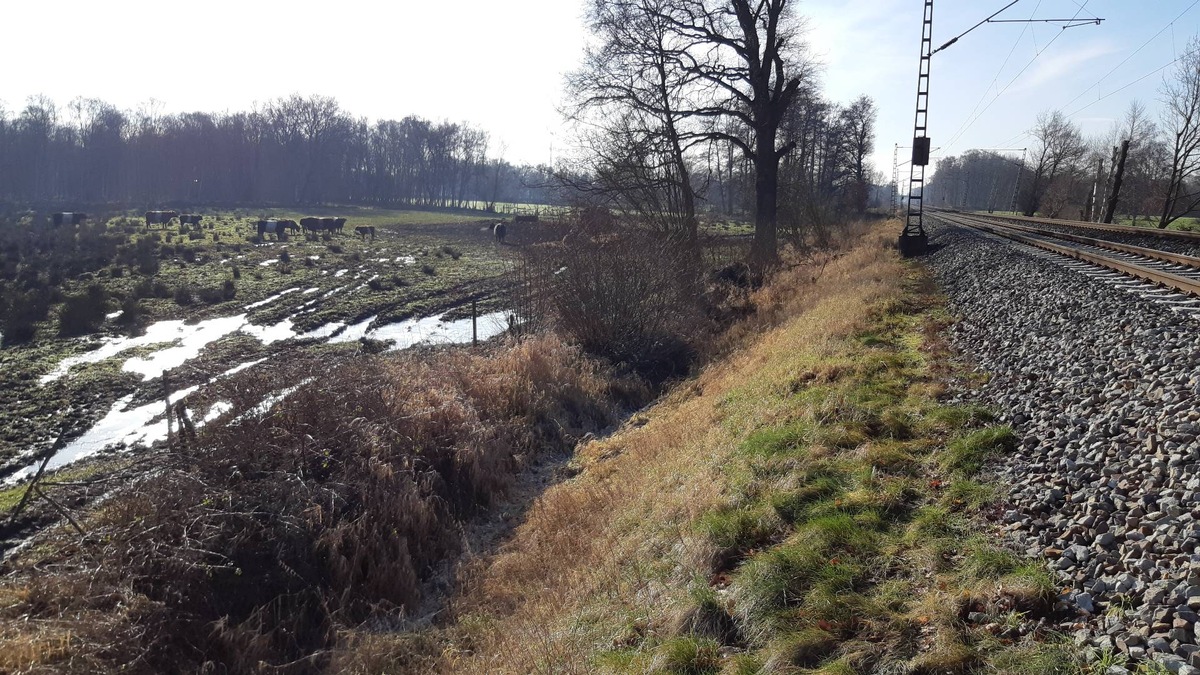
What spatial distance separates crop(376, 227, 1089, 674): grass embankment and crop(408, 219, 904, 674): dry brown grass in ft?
0.09

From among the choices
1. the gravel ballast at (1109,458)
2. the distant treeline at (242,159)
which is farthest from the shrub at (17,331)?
the distant treeline at (242,159)

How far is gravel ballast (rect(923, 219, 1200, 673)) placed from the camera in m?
3.28

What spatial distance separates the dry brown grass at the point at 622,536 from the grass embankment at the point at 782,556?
3cm

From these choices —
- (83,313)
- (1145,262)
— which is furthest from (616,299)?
(83,313)

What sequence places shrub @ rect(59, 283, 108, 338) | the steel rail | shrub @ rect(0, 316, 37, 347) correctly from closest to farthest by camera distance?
the steel rail, shrub @ rect(0, 316, 37, 347), shrub @ rect(59, 283, 108, 338)

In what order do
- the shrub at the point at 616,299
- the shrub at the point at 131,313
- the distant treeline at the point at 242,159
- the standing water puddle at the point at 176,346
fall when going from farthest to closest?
the distant treeline at the point at 242,159 → the shrub at the point at 131,313 → the shrub at the point at 616,299 → the standing water puddle at the point at 176,346

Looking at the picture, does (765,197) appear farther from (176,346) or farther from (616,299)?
(176,346)

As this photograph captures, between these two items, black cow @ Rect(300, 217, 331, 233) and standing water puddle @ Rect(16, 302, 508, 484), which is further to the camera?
black cow @ Rect(300, 217, 331, 233)

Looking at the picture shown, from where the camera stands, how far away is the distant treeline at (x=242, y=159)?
310ft

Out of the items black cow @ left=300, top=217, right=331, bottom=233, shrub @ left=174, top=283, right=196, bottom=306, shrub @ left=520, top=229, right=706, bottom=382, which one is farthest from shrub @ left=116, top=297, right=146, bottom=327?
black cow @ left=300, top=217, right=331, bottom=233

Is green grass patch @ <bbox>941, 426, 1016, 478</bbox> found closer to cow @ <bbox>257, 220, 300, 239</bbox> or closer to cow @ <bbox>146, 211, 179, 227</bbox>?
cow @ <bbox>257, 220, 300, 239</bbox>

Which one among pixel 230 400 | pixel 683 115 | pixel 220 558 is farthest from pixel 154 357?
pixel 683 115

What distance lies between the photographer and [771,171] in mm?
23688

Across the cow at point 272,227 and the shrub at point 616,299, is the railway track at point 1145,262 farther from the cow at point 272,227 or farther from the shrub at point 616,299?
the cow at point 272,227
